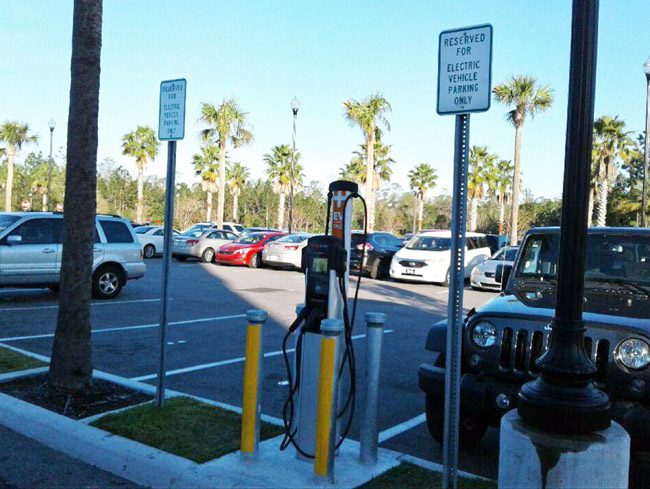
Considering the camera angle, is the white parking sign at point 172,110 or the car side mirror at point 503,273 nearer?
the white parking sign at point 172,110

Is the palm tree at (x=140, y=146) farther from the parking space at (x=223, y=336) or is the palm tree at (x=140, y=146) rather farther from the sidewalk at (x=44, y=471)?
the sidewalk at (x=44, y=471)

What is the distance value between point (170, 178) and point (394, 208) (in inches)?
3488

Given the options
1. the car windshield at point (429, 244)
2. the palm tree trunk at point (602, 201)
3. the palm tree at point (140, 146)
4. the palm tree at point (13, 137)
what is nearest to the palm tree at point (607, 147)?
the palm tree trunk at point (602, 201)

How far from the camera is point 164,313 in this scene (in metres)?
5.42

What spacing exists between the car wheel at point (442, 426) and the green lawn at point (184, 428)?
3.85ft

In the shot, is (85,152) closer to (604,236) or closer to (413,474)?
(413,474)

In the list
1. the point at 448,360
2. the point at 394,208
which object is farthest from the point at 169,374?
the point at 394,208

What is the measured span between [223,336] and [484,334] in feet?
18.6

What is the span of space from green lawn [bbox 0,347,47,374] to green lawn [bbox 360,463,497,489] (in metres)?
4.30

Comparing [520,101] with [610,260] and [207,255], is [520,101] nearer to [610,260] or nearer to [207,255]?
[207,255]

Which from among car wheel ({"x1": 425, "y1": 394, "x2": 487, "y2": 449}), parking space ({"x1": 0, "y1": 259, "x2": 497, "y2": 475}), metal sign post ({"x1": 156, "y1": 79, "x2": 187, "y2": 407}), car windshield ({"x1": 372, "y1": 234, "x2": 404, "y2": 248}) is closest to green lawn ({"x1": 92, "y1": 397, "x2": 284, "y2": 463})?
metal sign post ({"x1": 156, "y1": 79, "x2": 187, "y2": 407})

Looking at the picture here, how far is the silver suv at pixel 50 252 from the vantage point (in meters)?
11.9

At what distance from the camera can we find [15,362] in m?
6.91

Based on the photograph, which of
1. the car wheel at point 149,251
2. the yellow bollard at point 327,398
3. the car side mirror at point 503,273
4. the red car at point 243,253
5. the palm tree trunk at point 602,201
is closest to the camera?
the yellow bollard at point 327,398
